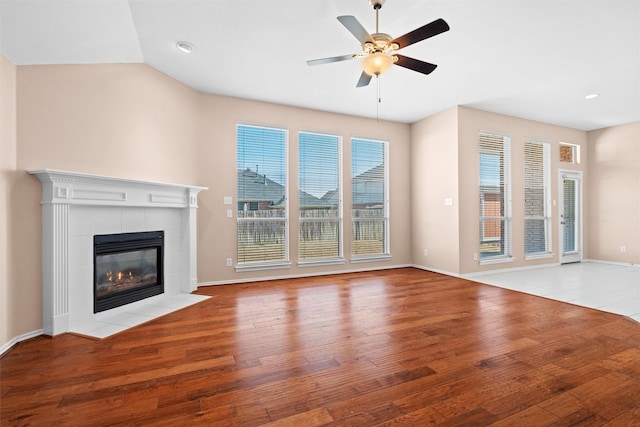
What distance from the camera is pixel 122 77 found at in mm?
3500

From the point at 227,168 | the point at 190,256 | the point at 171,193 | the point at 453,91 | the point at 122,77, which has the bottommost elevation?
the point at 190,256

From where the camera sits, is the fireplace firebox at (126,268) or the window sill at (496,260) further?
the window sill at (496,260)

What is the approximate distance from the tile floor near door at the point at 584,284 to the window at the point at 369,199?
1828 millimetres

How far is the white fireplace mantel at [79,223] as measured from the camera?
283 centimetres

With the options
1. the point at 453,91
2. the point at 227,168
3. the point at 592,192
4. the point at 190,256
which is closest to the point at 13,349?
the point at 190,256

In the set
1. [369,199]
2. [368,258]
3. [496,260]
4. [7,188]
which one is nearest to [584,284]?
[496,260]

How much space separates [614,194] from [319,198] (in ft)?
21.6

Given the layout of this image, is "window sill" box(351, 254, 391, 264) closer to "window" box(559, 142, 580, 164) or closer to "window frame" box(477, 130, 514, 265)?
"window frame" box(477, 130, 514, 265)

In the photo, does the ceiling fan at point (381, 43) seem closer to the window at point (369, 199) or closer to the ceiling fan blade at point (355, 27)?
the ceiling fan blade at point (355, 27)

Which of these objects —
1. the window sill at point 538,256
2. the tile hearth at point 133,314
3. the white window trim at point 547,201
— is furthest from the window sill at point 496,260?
the tile hearth at point 133,314

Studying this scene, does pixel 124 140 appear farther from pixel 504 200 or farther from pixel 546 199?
pixel 546 199

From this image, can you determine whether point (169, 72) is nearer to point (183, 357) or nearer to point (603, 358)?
point (183, 357)

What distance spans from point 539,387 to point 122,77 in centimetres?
471

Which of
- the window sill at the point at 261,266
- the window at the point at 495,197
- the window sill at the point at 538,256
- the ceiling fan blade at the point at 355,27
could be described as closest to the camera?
the ceiling fan blade at the point at 355,27
